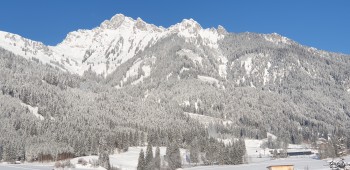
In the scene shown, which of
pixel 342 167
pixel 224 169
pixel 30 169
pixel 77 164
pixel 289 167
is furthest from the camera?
pixel 77 164

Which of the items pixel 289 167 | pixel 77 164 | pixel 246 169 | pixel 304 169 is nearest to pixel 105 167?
pixel 77 164

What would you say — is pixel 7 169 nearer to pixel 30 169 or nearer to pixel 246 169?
pixel 30 169

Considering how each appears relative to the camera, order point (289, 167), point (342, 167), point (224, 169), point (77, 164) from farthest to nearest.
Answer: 1. point (77, 164)
2. point (224, 169)
3. point (289, 167)
4. point (342, 167)

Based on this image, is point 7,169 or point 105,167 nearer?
point 7,169

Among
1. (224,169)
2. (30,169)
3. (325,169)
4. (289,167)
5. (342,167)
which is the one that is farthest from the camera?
(224,169)

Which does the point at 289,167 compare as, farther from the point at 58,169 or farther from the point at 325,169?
the point at 58,169

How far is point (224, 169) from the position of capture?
570 feet

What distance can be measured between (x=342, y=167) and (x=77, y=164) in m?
134

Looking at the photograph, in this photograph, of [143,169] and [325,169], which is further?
[143,169]

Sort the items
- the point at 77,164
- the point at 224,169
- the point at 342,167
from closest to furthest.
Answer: the point at 342,167
the point at 224,169
the point at 77,164

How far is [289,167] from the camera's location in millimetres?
104375

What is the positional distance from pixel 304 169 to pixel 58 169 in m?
76.5

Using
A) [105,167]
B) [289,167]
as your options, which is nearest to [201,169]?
[105,167]

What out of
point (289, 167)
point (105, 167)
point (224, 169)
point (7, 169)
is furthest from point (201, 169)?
point (289, 167)
